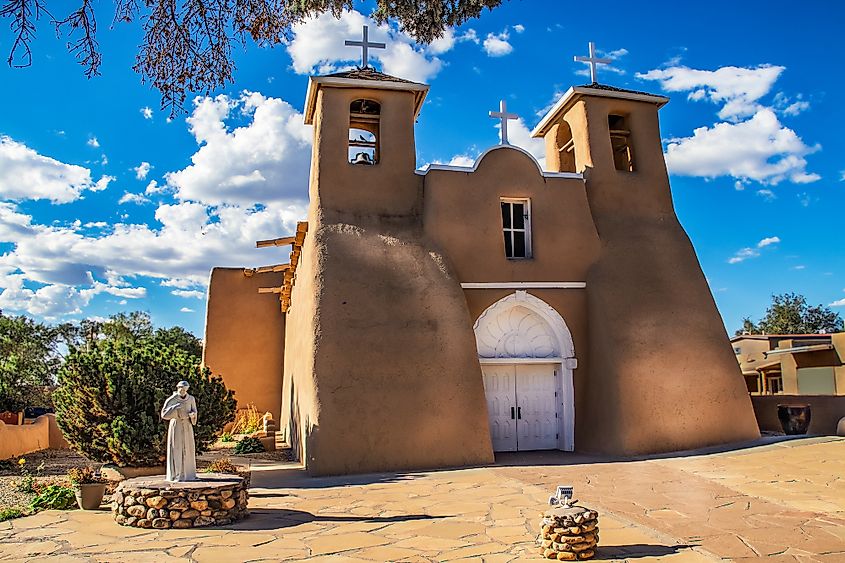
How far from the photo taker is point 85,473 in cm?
947

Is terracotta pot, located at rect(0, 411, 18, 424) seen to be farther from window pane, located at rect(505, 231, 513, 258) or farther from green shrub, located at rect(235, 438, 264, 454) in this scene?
window pane, located at rect(505, 231, 513, 258)

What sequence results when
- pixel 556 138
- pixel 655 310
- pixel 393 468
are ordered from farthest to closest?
pixel 556 138
pixel 655 310
pixel 393 468

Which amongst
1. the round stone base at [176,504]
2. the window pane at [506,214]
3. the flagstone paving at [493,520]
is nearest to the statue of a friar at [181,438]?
the round stone base at [176,504]

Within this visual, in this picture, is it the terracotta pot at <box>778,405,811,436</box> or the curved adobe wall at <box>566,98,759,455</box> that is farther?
the terracotta pot at <box>778,405,811,436</box>

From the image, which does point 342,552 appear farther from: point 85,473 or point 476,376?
point 476,376

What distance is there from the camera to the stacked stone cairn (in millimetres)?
6070

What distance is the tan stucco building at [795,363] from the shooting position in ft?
74.6

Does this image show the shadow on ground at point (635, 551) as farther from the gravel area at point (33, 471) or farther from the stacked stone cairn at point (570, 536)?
the gravel area at point (33, 471)

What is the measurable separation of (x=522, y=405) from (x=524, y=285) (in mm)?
2611

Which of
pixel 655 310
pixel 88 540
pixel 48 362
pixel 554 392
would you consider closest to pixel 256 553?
pixel 88 540

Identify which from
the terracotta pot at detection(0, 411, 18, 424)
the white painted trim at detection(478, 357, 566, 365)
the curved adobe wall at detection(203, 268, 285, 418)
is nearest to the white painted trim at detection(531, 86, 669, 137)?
the white painted trim at detection(478, 357, 566, 365)

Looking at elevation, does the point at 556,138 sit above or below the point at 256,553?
above

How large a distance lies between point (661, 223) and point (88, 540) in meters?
13.2

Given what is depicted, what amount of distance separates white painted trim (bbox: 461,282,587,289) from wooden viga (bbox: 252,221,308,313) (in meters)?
3.84
